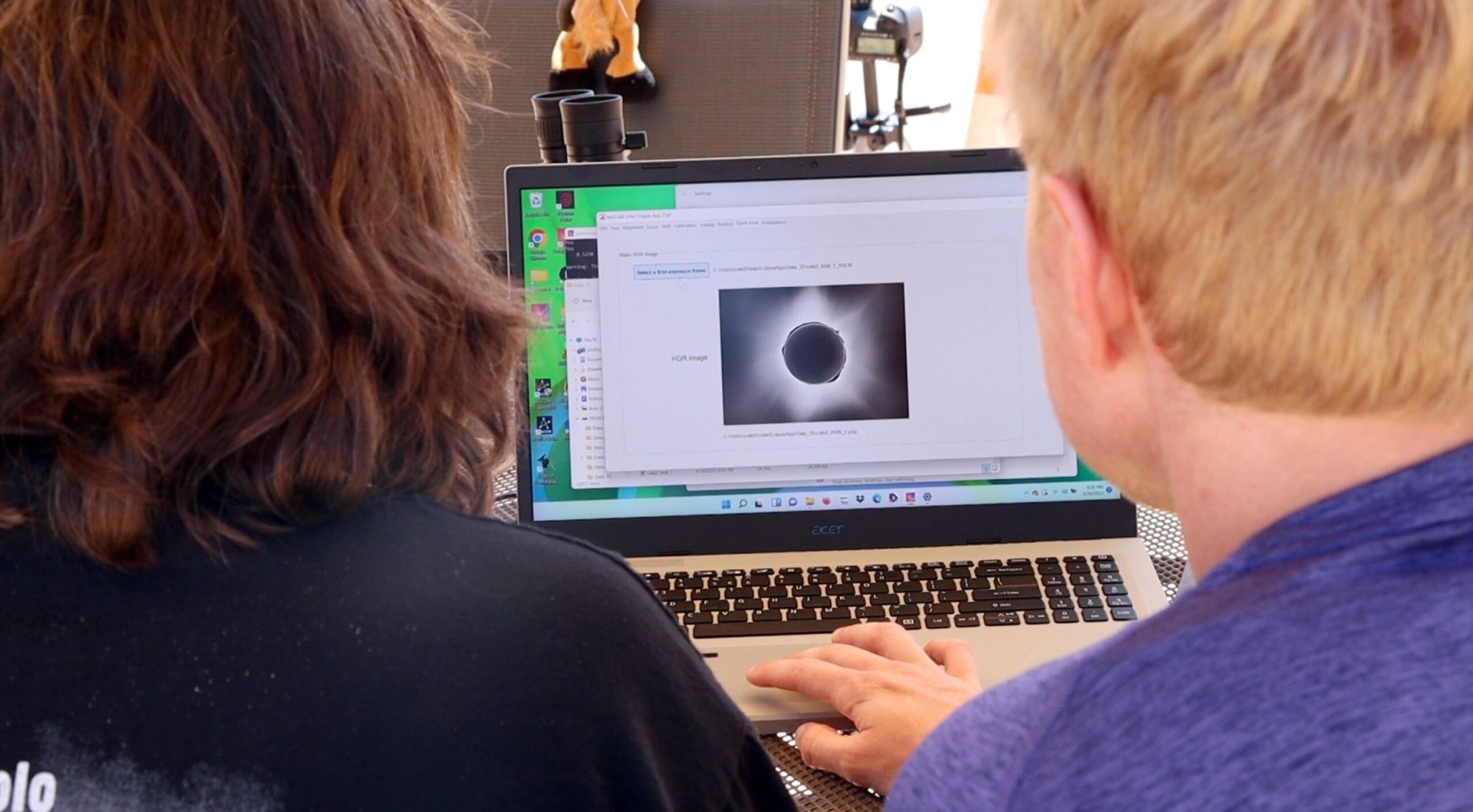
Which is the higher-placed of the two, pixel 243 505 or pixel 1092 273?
pixel 1092 273

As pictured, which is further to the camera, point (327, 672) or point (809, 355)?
point (809, 355)

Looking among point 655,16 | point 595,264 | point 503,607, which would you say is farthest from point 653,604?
point 655,16

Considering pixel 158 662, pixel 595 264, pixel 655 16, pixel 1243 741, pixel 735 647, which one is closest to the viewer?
pixel 1243 741

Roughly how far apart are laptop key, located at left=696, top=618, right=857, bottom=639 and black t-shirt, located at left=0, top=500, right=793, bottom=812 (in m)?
0.44

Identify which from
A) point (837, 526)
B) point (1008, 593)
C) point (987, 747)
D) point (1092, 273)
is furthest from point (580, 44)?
point (987, 747)

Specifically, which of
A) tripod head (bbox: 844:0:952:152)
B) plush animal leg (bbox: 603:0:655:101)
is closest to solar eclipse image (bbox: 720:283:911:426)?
plush animal leg (bbox: 603:0:655:101)

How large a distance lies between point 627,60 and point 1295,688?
1131 millimetres

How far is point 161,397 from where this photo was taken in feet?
2.10

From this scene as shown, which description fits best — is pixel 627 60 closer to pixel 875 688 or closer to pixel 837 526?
pixel 837 526

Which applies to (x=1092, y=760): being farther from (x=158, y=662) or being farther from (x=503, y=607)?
(x=158, y=662)

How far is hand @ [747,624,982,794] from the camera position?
0.90 metres

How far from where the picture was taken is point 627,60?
145cm

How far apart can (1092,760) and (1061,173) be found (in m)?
0.26

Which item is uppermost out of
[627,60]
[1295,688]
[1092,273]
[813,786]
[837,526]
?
[627,60]
